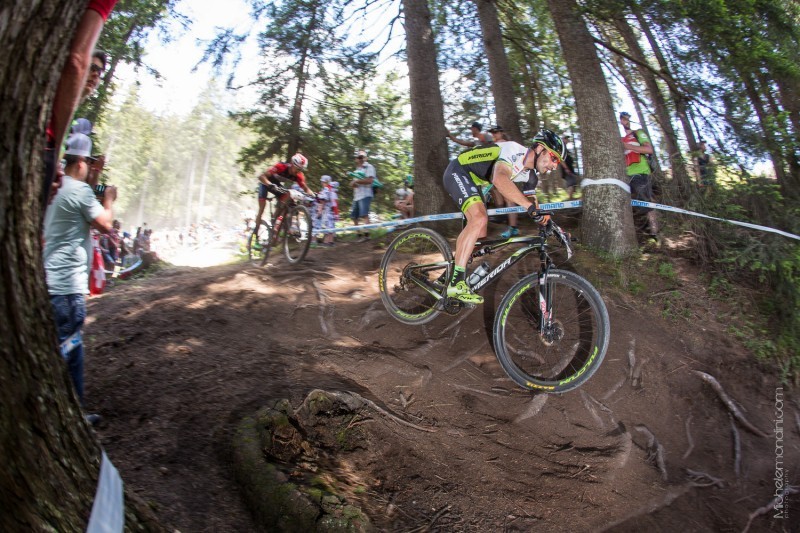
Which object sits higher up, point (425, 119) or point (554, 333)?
point (425, 119)

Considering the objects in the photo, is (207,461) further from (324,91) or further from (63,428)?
(324,91)

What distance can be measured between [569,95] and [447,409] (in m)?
12.6

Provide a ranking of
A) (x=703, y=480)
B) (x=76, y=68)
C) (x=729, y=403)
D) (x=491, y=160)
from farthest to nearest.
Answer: (x=491, y=160) → (x=729, y=403) → (x=703, y=480) → (x=76, y=68)

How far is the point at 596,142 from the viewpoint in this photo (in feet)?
21.1

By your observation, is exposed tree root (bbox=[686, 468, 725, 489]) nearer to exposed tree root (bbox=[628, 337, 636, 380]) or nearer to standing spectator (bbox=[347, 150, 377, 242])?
exposed tree root (bbox=[628, 337, 636, 380])

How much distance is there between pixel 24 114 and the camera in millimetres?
1675

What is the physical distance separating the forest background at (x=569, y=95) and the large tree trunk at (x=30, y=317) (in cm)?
600

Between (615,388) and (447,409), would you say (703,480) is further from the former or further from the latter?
(447,409)

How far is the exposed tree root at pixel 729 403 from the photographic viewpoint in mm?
4875

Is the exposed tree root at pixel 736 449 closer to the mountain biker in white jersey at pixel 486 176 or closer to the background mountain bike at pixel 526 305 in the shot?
the background mountain bike at pixel 526 305

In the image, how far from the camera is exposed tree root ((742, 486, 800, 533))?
400 cm

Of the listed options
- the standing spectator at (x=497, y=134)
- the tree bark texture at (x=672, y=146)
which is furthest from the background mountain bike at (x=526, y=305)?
the standing spectator at (x=497, y=134)

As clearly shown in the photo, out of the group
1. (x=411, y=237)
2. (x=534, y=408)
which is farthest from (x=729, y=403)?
(x=411, y=237)

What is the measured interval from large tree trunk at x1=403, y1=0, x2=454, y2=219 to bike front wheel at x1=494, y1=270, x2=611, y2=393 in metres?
3.51
